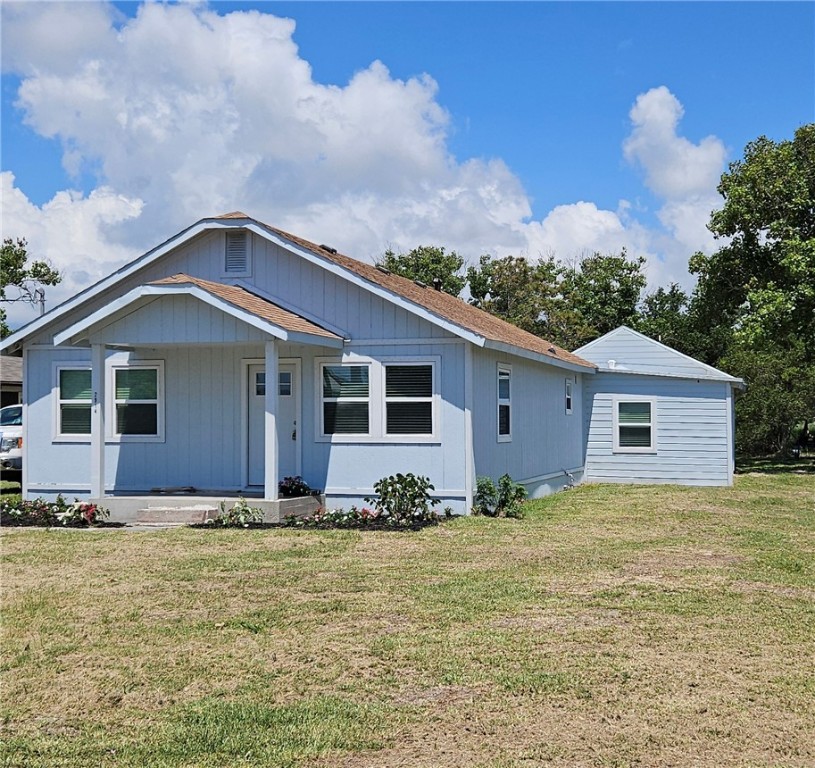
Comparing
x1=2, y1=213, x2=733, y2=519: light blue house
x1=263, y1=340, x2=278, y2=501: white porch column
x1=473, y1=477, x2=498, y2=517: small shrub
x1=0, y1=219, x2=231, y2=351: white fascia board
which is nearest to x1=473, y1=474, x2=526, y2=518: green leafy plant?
x1=473, y1=477, x2=498, y2=517: small shrub

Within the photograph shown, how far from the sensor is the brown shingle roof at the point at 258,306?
42.9 feet

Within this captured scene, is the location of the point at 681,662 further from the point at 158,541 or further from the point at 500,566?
the point at 158,541

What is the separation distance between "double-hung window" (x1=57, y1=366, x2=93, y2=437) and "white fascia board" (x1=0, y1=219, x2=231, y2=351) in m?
0.87

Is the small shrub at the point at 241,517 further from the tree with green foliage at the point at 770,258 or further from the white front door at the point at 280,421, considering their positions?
the tree with green foliage at the point at 770,258

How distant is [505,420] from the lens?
16.1 m

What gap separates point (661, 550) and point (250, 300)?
6.95m

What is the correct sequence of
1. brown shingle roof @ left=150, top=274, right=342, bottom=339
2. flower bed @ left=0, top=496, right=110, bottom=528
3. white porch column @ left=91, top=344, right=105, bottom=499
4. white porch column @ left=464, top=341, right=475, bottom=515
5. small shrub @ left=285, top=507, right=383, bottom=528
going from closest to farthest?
small shrub @ left=285, top=507, right=383, bottom=528
brown shingle roof @ left=150, top=274, right=342, bottom=339
flower bed @ left=0, top=496, right=110, bottom=528
white porch column @ left=464, top=341, right=475, bottom=515
white porch column @ left=91, top=344, right=105, bottom=499

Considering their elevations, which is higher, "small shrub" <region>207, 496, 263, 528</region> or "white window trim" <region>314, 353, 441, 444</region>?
"white window trim" <region>314, 353, 441, 444</region>

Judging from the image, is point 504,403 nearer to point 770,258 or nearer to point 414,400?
point 414,400

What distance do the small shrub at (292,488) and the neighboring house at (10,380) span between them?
19683mm

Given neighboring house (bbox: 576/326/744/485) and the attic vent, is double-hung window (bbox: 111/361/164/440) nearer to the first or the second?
the attic vent

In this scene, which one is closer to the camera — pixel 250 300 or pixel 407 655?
pixel 407 655

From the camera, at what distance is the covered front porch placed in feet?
44.5

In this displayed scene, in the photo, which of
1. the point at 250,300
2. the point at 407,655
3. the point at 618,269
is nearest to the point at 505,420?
the point at 250,300
